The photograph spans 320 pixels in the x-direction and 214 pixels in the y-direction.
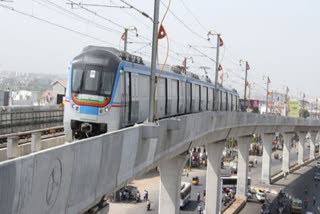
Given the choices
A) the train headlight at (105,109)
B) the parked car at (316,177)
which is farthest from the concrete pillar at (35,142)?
the parked car at (316,177)

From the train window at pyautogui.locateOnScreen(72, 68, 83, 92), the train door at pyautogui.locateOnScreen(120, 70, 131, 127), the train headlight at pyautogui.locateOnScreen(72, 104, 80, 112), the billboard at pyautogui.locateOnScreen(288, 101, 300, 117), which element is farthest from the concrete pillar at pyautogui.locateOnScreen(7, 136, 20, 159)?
the billboard at pyautogui.locateOnScreen(288, 101, 300, 117)

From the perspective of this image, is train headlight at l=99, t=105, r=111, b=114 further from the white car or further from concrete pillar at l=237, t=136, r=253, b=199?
the white car

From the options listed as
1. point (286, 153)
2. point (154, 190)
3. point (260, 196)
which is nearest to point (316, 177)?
point (286, 153)

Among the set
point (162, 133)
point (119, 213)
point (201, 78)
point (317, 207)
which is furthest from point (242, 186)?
point (162, 133)

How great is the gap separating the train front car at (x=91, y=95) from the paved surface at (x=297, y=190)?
3123 cm

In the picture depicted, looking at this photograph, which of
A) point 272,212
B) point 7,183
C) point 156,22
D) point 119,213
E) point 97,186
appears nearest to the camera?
point 7,183

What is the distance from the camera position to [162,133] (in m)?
16.7

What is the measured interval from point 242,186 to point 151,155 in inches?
1394

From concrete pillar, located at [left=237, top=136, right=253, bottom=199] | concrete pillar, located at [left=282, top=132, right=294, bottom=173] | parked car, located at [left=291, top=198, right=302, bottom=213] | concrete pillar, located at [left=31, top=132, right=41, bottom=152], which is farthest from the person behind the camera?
concrete pillar, located at [left=282, top=132, right=294, bottom=173]

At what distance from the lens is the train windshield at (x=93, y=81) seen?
622 inches

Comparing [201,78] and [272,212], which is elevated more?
[201,78]

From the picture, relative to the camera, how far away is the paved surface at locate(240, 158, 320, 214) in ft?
153

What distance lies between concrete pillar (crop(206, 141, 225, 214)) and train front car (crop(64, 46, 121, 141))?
2261cm

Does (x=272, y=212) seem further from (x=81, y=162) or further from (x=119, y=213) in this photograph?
(x=81, y=162)
